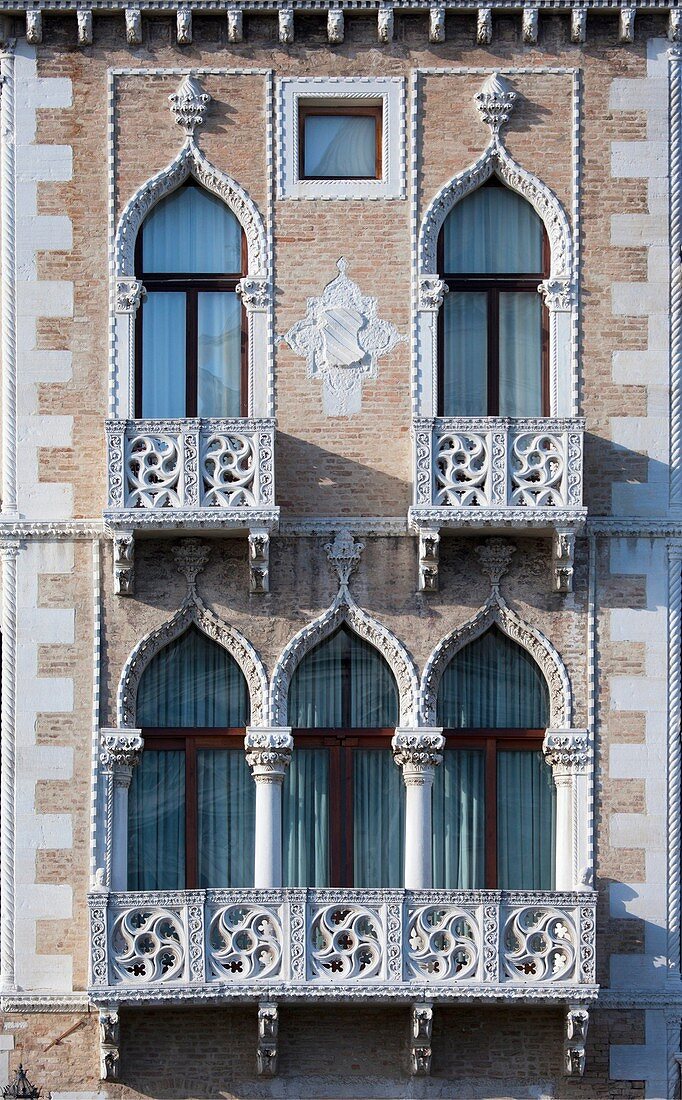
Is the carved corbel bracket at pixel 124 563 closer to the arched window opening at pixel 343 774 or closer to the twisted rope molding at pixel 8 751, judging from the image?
the twisted rope molding at pixel 8 751

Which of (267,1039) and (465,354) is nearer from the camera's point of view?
(267,1039)

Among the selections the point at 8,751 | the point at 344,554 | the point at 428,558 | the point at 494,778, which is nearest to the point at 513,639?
the point at 428,558

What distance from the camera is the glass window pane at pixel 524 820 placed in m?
25.4

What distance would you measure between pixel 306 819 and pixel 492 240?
566cm

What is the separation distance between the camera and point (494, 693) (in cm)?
2558

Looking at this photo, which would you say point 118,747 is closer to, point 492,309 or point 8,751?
point 8,751

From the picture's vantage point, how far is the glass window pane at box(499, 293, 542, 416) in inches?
1024

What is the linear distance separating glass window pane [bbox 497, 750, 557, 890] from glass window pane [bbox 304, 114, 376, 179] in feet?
18.5

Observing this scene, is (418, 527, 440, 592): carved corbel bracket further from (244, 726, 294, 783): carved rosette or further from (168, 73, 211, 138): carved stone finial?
(168, 73, 211, 138): carved stone finial

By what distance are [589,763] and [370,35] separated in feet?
23.4

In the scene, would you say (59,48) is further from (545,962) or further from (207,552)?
(545,962)

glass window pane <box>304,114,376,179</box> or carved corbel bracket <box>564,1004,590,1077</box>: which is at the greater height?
glass window pane <box>304,114,376,179</box>

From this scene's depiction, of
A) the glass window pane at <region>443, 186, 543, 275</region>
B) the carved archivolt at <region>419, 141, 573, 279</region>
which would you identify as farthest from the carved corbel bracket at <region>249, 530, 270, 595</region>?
the glass window pane at <region>443, 186, 543, 275</region>

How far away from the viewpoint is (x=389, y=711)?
25547mm
